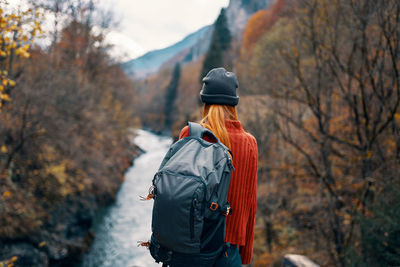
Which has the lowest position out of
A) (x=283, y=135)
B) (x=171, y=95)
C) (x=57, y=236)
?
(x=57, y=236)

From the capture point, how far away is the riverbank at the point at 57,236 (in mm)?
7098

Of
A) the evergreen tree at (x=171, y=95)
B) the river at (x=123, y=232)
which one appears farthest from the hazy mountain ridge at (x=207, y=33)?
the evergreen tree at (x=171, y=95)

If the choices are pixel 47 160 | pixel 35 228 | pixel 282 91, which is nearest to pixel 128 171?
pixel 47 160

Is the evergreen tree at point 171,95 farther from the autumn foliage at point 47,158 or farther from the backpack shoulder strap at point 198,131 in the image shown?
the backpack shoulder strap at point 198,131

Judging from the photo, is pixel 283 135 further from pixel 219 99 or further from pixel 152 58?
pixel 152 58

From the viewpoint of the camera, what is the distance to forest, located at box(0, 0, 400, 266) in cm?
475

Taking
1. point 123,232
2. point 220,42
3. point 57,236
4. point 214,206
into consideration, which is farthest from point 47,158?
point 214,206

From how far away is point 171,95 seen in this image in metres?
54.4

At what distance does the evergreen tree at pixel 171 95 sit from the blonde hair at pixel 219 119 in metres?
50.6

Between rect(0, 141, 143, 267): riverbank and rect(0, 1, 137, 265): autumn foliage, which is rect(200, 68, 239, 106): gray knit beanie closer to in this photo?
rect(0, 1, 137, 265): autumn foliage

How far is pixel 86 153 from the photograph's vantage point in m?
13.2

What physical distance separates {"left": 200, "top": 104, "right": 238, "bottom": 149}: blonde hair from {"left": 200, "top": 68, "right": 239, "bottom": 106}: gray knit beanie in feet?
0.13

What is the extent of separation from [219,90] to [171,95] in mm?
53302

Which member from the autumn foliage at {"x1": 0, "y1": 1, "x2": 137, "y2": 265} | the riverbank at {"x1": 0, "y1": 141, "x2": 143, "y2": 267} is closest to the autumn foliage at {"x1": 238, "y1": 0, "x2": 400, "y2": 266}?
the autumn foliage at {"x1": 0, "y1": 1, "x2": 137, "y2": 265}
